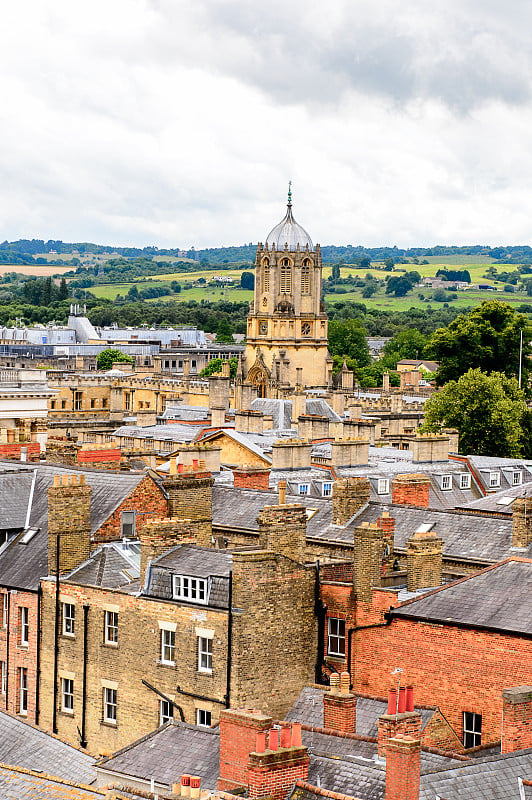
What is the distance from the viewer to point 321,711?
1384 inches

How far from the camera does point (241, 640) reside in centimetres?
3572

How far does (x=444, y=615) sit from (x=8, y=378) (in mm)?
48237

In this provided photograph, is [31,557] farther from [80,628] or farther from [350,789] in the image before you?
[350,789]

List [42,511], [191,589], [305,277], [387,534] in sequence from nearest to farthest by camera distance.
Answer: [191,589]
[387,534]
[42,511]
[305,277]

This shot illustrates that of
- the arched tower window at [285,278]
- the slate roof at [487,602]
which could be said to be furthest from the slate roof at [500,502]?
the arched tower window at [285,278]

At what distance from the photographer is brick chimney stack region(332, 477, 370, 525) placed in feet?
154

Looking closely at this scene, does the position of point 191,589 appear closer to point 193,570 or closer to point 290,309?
point 193,570

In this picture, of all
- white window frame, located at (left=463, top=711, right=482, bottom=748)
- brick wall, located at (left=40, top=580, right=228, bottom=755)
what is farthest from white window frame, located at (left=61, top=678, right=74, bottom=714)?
white window frame, located at (left=463, top=711, right=482, bottom=748)

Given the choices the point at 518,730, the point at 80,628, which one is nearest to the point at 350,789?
the point at 518,730

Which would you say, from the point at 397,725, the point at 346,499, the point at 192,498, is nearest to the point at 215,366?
the point at 346,499

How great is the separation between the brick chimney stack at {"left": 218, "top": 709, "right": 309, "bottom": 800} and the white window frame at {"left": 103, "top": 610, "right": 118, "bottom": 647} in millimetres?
11310

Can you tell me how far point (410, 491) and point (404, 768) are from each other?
25.4 m

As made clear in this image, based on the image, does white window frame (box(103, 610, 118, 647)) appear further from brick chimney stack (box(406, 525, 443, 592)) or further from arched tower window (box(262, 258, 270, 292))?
arched tower window (box(262, 258, 270, 292))

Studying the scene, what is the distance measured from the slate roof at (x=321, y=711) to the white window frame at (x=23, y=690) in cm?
885
